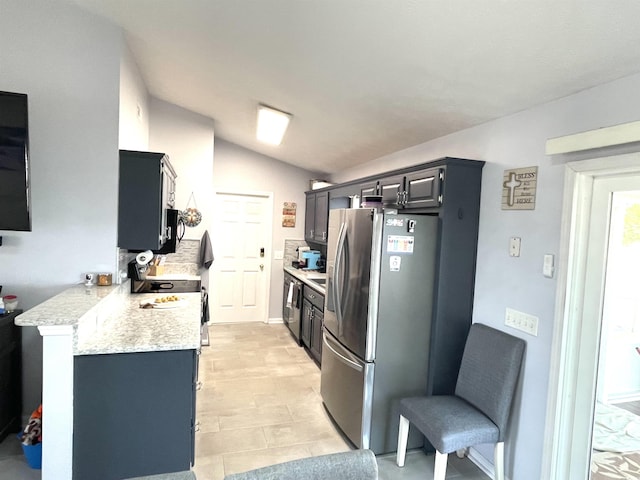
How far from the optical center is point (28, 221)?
232 cm

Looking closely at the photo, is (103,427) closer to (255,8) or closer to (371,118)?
(255,8)

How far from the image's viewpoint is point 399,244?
2.58 m

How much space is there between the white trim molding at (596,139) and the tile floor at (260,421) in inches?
83.5

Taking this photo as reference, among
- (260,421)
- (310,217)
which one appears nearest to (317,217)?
(310,217)

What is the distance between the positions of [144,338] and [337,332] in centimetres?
144

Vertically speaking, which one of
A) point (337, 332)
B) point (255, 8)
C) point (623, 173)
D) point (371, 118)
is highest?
point (255, 8)

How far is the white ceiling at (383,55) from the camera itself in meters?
1.58

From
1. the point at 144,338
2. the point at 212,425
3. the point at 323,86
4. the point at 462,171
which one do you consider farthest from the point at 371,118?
the point at 212,425

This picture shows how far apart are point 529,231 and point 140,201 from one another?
2670mm

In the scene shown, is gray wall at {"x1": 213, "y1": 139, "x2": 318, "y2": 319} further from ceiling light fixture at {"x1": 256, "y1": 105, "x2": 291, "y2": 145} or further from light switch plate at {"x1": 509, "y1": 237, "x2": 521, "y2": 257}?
light switch plate at {"x1": 509, "y1": 237, "x2": 521, "y2": 257}

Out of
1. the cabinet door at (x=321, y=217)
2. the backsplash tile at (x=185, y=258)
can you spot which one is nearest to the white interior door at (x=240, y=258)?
the backsplash tile at (x=185, y=258)

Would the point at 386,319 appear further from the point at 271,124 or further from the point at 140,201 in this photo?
the point at 271,124

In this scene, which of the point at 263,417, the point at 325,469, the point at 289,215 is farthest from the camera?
the point at 289,215

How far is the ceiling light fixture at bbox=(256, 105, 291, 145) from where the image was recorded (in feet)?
11.7
